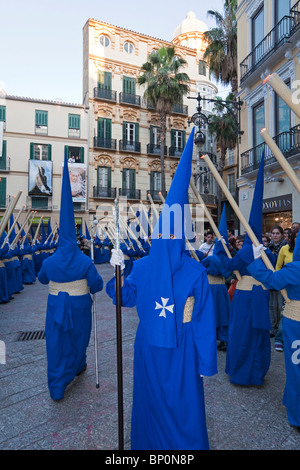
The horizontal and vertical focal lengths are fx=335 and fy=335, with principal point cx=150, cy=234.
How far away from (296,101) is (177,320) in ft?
5.50

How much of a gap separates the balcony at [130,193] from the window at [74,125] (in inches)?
219

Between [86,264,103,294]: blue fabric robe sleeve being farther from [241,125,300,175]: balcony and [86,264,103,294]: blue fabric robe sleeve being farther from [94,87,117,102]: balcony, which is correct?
[94,87,117,102]: balcony

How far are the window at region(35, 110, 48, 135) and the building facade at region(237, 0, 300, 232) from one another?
1587 cm

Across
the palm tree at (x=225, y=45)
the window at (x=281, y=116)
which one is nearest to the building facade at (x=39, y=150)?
the palm tree at (x=225, y=45)

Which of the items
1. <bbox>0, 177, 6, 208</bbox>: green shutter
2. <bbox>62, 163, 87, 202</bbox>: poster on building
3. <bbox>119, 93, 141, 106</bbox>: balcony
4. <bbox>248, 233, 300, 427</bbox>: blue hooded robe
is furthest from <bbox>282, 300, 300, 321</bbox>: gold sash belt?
<bbox>119, 93, 141, 106</bbox>: balcony

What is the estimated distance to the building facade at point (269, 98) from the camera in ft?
37.3

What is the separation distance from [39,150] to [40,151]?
10 cm

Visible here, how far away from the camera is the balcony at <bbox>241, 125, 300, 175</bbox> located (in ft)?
36.6

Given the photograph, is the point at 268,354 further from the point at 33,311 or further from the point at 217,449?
the point at 33,311

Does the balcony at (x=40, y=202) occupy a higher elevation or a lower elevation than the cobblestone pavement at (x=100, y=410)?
higher

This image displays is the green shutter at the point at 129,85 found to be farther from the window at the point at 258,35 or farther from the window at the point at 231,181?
the window at the point at 258,35

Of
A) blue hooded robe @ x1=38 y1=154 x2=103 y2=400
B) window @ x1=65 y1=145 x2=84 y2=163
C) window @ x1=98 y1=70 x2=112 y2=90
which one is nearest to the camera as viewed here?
blue hooded robe @ x1=38 y1=154 x2=103 y2=400

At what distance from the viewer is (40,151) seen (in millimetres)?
25531
